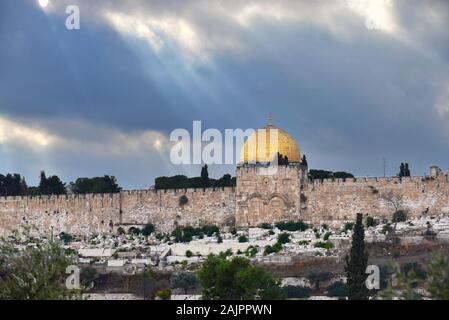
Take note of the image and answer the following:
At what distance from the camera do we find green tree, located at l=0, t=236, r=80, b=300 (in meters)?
27.0

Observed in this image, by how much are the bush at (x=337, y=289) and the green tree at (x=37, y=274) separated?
37.4 feet

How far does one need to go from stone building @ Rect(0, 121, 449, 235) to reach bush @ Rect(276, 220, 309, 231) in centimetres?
53

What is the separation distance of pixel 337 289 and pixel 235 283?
595cm

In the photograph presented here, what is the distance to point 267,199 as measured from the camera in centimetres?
4984

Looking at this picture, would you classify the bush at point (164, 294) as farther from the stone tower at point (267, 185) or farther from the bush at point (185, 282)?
the stone tower at point (267, 185)

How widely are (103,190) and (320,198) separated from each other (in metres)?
13.5

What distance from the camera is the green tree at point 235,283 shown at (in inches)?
1299

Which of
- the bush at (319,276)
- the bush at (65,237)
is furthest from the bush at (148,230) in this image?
the bush at (319,276)

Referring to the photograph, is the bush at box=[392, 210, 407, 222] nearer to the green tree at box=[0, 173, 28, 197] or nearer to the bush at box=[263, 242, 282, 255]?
the bush at box=[263, 242, 282, 255]

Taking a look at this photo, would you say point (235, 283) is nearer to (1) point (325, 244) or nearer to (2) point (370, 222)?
(1) point (325, 244)

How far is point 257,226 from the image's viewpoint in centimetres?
4959

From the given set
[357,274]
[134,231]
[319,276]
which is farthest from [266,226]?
[357,274]

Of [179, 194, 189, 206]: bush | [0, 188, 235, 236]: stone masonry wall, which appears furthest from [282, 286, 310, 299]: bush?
[179, 194, 189, 206]: bush
